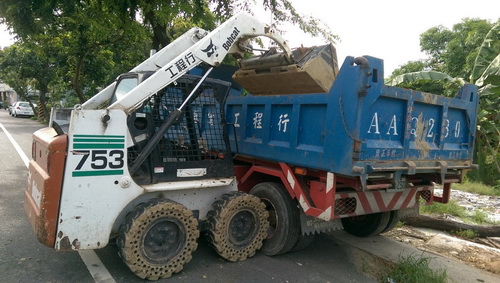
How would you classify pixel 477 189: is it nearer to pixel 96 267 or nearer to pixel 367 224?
pixel 367 224

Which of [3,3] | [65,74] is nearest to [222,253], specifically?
[3,3]

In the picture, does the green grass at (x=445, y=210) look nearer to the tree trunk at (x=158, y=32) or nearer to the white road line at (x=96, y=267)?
the white road line at (x=96, y=267)

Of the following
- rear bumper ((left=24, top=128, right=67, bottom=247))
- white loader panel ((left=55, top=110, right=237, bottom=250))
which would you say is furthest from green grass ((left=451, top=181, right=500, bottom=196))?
rear bumper ((left=24, top=128, right=67, bottom=247))

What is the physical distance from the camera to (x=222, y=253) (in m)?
4.06

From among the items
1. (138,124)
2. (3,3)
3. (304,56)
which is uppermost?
(3,3)

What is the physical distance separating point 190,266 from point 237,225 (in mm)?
679

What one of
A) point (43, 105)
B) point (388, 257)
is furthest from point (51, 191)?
point (43, 105)

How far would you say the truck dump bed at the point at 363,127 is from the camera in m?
3.55

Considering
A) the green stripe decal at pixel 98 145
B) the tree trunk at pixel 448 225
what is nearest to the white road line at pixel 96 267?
the green stripe decal at pixel 98 145

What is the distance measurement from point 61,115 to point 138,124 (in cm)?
98

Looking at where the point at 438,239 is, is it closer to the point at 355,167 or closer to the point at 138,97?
the point at 355,167

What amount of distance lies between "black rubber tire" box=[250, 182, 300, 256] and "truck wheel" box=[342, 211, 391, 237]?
4.86 feet

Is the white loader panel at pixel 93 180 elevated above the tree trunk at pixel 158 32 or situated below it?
below

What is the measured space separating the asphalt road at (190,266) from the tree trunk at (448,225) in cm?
187
